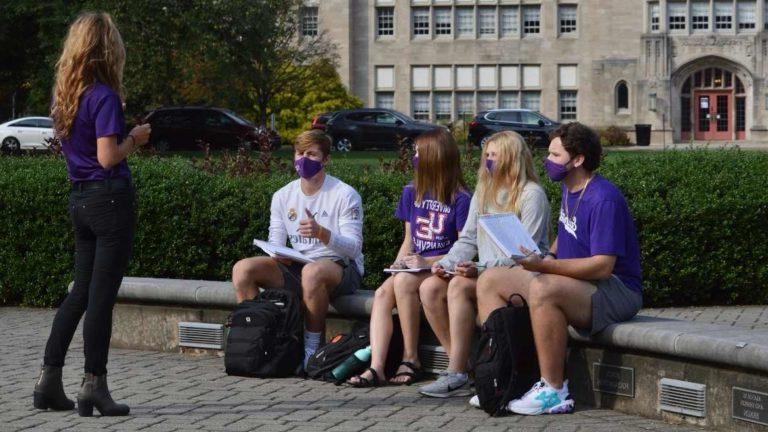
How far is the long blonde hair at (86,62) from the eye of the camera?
284 inches

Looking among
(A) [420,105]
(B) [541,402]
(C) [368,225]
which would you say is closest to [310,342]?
(B) [541,402]

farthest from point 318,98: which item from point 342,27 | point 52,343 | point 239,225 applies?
point 52,343

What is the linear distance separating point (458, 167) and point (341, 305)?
45.7 inches

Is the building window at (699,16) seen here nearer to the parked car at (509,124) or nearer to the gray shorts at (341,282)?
the parked car at (509,124)

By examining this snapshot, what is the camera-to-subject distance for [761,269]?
38.6 ft

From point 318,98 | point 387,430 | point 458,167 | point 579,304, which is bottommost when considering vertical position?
point 387,430

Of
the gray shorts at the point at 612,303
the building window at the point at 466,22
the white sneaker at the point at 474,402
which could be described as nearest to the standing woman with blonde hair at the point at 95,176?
the white sneaker at the point at 474,402

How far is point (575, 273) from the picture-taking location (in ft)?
24.3

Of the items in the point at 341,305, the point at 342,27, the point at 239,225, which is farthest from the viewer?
the point at 342,27

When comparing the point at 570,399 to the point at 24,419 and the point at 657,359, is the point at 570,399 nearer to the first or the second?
the point at 657,359

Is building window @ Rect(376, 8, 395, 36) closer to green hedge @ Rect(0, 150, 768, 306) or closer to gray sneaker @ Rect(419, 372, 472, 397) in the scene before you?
green hedge @ Rect(0, 150, 768, 306)

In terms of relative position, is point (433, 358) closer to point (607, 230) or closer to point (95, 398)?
point (607, 230)

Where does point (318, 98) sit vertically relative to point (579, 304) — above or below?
above

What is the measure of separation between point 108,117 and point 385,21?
56797 mm
